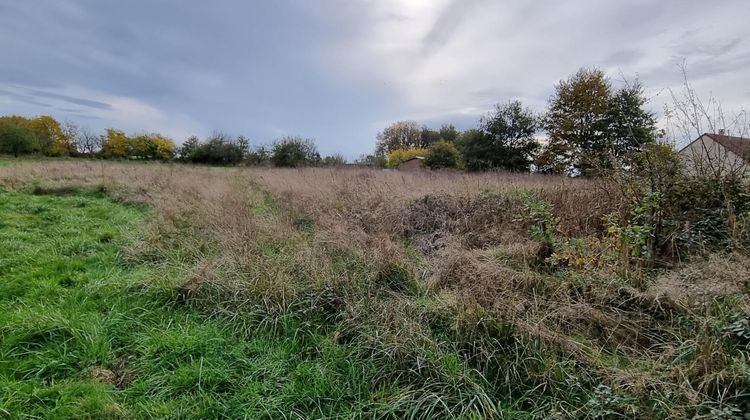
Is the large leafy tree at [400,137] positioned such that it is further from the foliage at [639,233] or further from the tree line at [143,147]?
the foliage at [639,233]

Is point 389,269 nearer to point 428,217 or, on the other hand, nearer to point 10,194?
point 428,217

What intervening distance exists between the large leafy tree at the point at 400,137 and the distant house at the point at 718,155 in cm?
4676

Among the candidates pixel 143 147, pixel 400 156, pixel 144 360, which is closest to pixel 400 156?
pixel 400 156

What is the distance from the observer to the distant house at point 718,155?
11.3ft

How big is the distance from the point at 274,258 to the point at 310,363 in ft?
5.72

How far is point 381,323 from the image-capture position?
257 cm

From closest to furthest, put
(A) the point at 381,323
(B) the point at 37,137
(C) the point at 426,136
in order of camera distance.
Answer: (A) the point at 381,323, (B) the point at 37,137, (C) the point at 426,136

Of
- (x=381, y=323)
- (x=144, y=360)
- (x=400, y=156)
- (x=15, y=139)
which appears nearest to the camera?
(x=144, y=360)

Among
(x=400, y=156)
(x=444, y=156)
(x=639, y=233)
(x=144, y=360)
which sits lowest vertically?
(x=144, y=360)

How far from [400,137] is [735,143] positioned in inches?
1926

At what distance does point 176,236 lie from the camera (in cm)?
483

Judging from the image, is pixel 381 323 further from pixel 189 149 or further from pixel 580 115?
pixel 189 149

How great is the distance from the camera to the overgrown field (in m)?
1.88

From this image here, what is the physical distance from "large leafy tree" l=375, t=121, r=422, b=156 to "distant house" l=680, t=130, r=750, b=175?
46.8 metres
